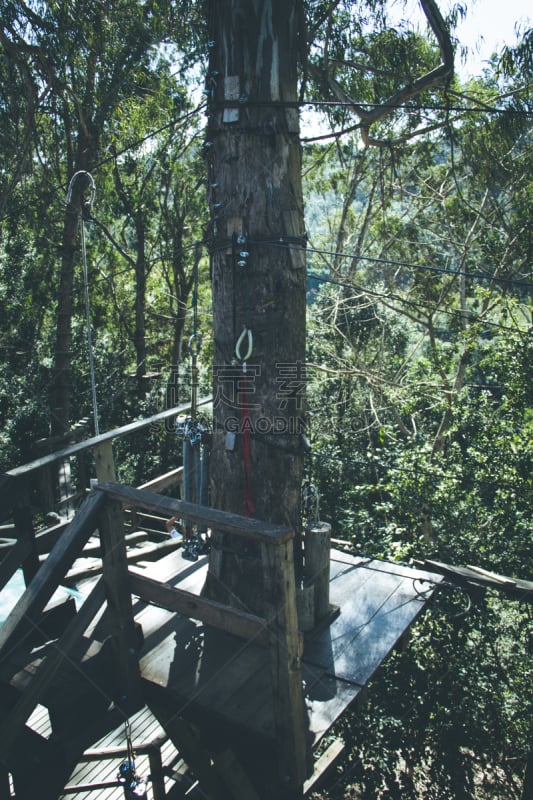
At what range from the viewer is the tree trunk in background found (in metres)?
3.08

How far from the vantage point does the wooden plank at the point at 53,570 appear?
103 inches

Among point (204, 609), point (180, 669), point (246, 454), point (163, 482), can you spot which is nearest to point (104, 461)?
point (163, 482)

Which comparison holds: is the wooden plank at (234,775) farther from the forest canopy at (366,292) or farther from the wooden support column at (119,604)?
the forest canopy at (366,292)

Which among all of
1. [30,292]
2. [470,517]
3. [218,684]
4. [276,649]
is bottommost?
[470,517]

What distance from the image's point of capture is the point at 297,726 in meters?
2.43

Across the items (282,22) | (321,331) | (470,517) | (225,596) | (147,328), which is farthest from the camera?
(147,328)

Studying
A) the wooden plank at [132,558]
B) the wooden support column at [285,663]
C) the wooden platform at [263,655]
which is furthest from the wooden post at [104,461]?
the wooden support column at [285,663]

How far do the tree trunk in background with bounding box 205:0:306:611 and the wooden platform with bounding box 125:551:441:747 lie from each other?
1.15 feet

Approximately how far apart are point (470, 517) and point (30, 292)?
41.3 feet

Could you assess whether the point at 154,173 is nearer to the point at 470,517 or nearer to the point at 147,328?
the point at 147,328

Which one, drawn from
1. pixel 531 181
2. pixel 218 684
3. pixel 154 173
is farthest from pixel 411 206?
pixel 218 684

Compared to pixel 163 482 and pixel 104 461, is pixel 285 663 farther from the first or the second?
pixel 163 482

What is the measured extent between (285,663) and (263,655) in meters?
0.86

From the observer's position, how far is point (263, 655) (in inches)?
124
